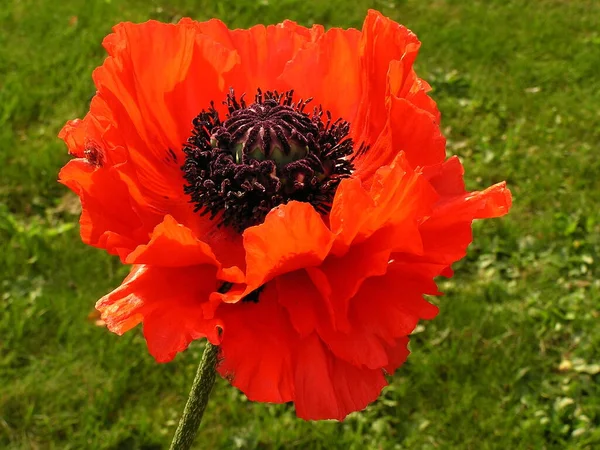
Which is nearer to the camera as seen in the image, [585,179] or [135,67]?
[135,67]

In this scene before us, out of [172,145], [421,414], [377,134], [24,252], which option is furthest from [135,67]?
[24,252]

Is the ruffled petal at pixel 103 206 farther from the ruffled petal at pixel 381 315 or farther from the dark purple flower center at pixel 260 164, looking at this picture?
the ruffled petal at pixel 381 315

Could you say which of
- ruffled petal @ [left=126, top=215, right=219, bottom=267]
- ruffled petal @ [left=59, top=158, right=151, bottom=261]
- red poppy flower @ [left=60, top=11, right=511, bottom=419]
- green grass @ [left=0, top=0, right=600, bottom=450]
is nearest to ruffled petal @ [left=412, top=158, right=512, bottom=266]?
red poppy flower @ [left=60, top=11, right=511, bottom=419]

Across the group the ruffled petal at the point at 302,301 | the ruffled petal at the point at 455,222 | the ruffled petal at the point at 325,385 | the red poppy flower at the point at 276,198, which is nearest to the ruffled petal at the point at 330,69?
the red poppy flower at the point at 276,198

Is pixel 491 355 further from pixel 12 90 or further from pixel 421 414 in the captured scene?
pixel 12 90

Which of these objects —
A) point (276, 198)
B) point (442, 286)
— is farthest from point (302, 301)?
point (442, 286)

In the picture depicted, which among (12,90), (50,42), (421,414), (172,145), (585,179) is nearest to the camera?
(172,145)

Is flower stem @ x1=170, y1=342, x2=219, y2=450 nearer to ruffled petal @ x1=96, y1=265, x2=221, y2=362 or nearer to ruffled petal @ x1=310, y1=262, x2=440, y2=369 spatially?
ruffled petal @ x1=96, y1=265, x2=221, y2=362
